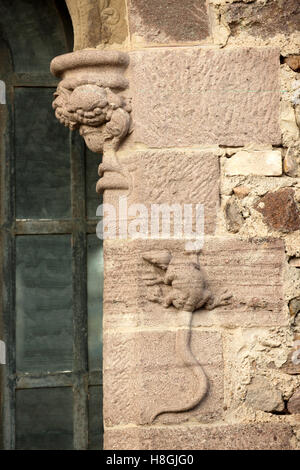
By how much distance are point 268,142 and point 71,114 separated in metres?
0.67

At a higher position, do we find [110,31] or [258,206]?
[110,31]

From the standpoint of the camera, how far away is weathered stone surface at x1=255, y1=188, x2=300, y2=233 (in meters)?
3.60

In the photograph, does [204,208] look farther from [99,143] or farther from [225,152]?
[99,143]

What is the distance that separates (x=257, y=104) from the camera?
361cm

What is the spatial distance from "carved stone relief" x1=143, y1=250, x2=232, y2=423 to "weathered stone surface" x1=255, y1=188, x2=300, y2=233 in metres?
0.28

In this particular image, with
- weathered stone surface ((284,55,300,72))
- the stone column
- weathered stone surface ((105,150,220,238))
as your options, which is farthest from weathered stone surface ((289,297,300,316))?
weathered stone surface ((284,55,300,72))

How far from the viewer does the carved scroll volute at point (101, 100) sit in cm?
354

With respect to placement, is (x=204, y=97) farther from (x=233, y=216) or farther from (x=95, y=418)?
(x=95, y=418)

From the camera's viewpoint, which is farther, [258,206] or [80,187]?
[80,187]

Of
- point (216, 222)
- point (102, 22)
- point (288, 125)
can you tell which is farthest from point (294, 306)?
point (102, 22)

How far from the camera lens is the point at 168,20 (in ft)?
11.8

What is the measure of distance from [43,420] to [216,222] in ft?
3.85

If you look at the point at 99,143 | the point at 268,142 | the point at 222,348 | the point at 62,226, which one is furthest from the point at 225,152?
the point at 62,226

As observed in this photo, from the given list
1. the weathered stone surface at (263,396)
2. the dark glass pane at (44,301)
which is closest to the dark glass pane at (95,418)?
the dark glass pane at (44,301)
